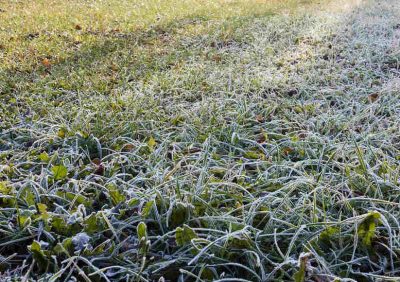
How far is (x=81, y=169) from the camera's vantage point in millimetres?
1876

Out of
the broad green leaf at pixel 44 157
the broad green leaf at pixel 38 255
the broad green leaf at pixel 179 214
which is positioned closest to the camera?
the broad green leaf at pixel 38 255

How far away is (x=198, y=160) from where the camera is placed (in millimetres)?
1860

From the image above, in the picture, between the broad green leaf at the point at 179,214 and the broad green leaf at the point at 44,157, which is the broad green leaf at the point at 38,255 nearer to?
the broad green leaf at the point at 179,214

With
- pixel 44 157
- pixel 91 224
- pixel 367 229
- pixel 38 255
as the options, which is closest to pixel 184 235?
pixel 91 224

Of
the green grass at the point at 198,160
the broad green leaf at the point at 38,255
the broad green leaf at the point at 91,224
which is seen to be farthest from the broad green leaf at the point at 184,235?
the broad green leaf at the point at 38,255

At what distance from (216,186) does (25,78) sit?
6.66ft

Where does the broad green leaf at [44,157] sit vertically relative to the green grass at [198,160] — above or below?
above

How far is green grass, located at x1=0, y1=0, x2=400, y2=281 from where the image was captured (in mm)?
1357

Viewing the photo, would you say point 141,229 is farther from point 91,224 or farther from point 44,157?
point 44,157

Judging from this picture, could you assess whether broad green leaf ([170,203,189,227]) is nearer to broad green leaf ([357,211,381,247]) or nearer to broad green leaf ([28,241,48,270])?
broad green leaf ([28,241,48,270])

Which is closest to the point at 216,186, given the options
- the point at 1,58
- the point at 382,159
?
the point at 382,159

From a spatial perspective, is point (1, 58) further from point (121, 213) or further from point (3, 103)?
point (121, 213)

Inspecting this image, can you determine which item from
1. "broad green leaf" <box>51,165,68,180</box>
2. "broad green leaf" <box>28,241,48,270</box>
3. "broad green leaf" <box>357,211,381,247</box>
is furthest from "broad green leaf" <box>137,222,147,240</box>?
"broad green leaf" <box>357,211,381,247</box>

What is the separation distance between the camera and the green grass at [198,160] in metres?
1.36
